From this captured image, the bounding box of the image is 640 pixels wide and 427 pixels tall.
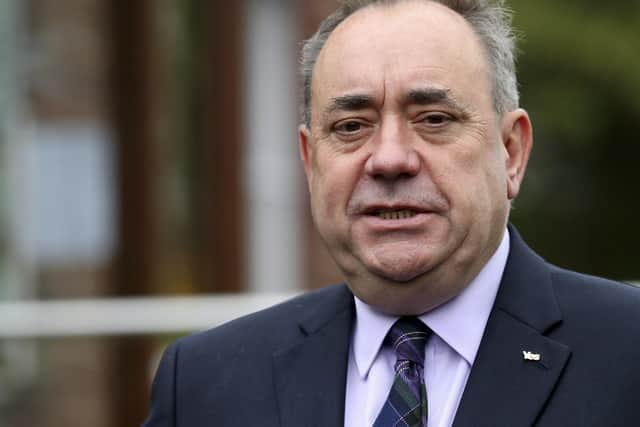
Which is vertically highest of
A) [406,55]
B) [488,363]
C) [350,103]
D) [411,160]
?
[406,55]

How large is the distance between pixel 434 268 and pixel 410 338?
20 centimetres

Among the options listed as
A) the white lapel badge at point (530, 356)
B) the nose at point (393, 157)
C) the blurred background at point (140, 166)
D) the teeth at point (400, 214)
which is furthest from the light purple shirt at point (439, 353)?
the blurred background at point (140, 166)

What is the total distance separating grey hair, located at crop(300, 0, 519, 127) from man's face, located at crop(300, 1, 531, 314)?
1.7 inches

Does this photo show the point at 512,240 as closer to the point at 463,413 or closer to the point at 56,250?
the point at 463,413

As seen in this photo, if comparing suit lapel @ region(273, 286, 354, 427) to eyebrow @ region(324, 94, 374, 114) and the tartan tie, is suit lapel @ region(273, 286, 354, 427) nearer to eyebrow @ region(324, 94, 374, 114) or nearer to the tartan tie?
the tartan tie

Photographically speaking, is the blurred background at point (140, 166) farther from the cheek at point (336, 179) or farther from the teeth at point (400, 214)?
the teeth at point (400, 214)

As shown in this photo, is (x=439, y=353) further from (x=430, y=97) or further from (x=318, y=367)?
(x=430, y=97)

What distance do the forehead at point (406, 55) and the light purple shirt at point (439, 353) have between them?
0.47m

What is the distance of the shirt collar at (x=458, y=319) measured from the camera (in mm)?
3223

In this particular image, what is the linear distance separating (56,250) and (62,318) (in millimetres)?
1061

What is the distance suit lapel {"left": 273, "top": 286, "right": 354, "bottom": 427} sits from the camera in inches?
129

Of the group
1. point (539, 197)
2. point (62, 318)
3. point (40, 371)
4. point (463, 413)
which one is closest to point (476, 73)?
point (463, 413)

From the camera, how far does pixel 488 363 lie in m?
3.15

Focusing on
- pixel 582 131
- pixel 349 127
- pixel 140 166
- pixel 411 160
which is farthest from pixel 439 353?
pixel 582 131
